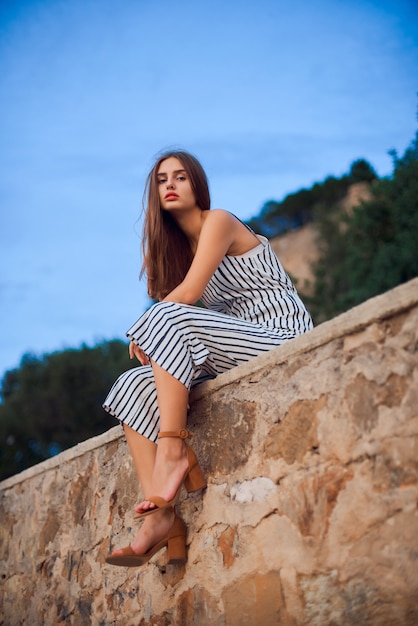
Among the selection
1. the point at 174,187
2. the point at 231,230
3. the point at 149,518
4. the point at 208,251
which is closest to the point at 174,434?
the point at 149,518

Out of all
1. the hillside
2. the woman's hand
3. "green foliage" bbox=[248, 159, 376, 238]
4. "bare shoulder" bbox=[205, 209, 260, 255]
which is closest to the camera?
the woman's hand

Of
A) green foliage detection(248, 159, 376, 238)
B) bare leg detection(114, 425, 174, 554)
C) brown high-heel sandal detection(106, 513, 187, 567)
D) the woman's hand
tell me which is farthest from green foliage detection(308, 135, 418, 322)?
green foliage detection(248, 159, 376, 238)

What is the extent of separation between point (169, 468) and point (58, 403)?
16.0 metres

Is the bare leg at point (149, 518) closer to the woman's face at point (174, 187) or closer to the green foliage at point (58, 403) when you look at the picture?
the woman's face at point (174, 187)

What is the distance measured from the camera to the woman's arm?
2.49m

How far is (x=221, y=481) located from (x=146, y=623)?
67cm

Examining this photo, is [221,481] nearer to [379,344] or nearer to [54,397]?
[379,344]

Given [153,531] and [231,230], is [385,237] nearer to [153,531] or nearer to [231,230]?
[231,230]

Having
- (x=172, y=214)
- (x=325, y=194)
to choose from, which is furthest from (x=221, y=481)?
(x=325, y=194)

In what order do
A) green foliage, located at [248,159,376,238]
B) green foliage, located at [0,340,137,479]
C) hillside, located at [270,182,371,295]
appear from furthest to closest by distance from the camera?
green foliage, located at [248,159,376,238] → hillside, located at [270,182,371,295] → green foliage, located at [0,340,137,479]

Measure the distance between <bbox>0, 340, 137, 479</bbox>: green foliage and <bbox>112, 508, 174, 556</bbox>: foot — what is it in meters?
14.9

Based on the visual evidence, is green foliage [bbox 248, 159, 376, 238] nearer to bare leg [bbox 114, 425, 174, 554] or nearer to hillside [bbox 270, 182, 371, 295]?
hillside [bbox 270, 182, 371, 295]

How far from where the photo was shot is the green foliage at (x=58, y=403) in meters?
17.3

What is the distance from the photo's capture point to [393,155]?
12000 mm
